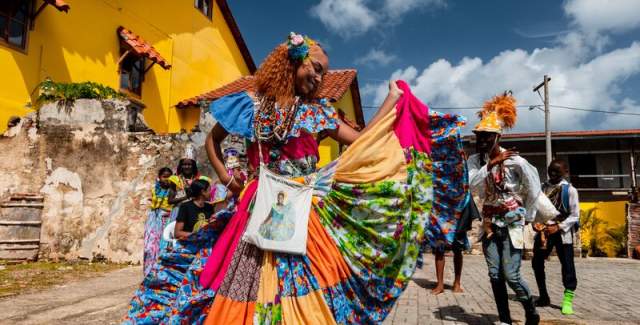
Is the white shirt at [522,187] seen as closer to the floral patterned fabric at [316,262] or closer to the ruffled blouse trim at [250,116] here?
the floral patterned fabric at [316,262]

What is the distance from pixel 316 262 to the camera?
7.37 feet

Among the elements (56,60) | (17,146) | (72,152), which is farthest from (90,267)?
(56,60)

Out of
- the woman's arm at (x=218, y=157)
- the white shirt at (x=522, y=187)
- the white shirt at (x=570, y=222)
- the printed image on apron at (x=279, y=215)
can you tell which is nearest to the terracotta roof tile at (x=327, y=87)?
the white shirt at (x=570, y=222)

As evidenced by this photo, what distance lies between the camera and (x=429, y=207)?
2.56 metres

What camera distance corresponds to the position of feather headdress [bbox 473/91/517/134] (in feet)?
13.5

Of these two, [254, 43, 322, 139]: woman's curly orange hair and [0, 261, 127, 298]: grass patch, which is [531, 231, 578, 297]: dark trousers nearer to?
[254, 43, 322, 139]: woman's curly orange hair

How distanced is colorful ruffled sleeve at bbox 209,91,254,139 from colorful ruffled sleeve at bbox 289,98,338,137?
0.88 feet

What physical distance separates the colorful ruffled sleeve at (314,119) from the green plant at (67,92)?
27.3 ft

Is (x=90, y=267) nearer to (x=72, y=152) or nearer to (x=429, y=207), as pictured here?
(x=72, y=152)

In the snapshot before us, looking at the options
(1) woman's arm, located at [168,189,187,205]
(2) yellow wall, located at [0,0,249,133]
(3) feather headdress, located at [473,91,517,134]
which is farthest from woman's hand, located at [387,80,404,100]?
(2) yellow wall, located at [0,0,249,133]

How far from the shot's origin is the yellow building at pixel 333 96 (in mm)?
14791

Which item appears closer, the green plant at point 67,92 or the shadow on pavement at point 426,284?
the shadow on pavement at point 426,284

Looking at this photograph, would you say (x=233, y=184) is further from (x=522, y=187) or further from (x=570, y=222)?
(x=570, y=222)

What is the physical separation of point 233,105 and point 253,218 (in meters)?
0.70
